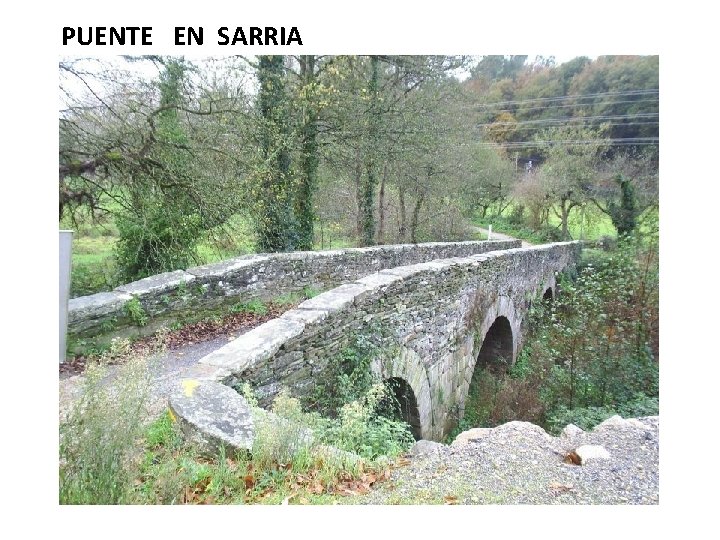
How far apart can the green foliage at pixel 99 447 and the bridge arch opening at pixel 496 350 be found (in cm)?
889

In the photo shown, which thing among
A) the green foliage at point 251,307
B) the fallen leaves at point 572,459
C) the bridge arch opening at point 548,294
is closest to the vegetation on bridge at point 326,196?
the green foliage at point 251,307

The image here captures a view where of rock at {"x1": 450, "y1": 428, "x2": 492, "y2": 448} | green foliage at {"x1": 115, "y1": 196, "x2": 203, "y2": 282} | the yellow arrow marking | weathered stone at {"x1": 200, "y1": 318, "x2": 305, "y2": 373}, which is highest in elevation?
green foliage at {"x1": 115, "y1": 196, "x2": 203, "y2": 282}

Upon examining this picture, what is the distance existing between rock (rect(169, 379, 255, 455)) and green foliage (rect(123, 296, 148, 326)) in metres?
2.34

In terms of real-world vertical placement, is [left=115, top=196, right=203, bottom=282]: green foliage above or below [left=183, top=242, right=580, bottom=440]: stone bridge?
above

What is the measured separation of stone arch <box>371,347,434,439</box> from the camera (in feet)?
16.9

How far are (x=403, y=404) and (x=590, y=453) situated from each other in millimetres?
2813

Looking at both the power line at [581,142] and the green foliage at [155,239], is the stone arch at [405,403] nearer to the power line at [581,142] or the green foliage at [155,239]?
the green foliage at [155,239]

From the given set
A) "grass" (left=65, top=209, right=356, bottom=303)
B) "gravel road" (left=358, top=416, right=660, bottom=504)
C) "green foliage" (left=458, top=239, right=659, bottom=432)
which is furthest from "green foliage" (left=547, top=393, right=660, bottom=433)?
"grass" (left=65, top=209, right=356, bottom=303)

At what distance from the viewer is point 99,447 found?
2309 mm

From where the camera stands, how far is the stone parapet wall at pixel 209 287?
4793 millimetres

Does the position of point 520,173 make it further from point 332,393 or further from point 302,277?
point 332,393

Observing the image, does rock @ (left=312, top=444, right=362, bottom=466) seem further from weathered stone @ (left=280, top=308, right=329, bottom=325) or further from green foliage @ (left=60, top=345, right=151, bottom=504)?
weathered stone @ (left=280, top=308, right=329, bottom=325)

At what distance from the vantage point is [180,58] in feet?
18.0
